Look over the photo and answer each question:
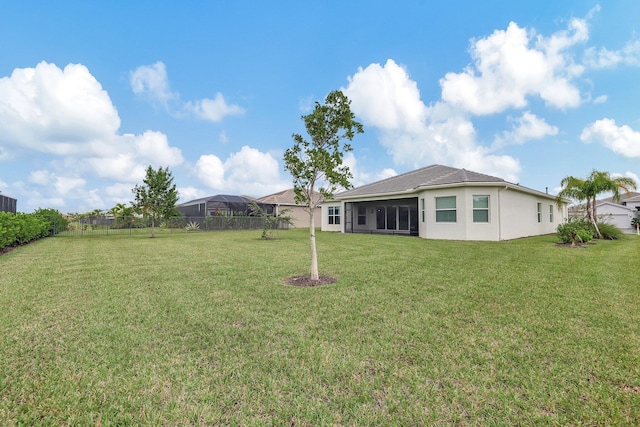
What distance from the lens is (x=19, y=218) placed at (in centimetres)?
1202

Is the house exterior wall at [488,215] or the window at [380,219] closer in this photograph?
the house exterior wall at [488,215]

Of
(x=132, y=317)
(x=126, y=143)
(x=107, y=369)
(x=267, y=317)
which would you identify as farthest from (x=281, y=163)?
(x=126, y=143)

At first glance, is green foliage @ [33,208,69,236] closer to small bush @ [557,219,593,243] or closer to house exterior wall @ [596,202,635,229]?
small bush @ [557,219,593,243]

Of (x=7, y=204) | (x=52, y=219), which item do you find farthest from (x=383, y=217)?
(x=7, y=204)

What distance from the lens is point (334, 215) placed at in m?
23.6

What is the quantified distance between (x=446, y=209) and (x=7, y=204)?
25928 millimetres

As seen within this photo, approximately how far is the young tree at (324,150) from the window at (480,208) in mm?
10562

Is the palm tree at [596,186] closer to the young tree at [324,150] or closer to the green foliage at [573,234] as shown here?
the green foliage at [573,234]

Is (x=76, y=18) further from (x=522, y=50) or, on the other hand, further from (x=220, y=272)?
(x=522, y=50)

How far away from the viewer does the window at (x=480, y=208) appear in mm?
13789

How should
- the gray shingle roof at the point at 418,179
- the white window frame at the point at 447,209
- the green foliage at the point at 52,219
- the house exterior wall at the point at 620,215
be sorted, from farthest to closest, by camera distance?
the house exterior wall at the point at 620,215 < the green foliage at the point at 52,219 < the gray shingle roof at the point at 418,179 < the white window frame at the point at 447,209

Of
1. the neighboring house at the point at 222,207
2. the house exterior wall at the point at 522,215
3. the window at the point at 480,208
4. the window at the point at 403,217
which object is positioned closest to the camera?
the window at the point at 480,208

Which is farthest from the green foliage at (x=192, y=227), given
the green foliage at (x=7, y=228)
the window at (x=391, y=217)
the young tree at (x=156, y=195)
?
the window at (x=391, y=217)

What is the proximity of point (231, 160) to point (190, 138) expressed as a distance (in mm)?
3329
